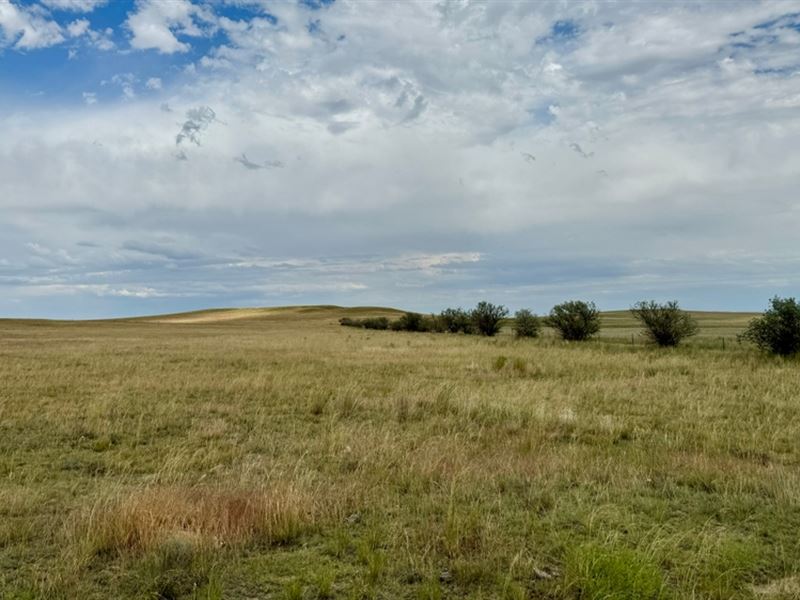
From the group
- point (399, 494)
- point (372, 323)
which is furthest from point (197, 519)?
point (372, 323)

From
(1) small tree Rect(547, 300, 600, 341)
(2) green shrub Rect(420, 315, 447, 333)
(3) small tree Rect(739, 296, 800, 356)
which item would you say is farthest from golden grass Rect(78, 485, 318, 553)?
(2) green shrub Rect(420, 315, 447, 333)

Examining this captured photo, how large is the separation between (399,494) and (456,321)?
6611 centimetres

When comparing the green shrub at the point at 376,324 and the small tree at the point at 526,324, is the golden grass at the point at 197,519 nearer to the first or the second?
the small tree at the point at 526,324

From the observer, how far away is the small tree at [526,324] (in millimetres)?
56156

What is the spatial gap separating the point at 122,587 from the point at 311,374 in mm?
18705

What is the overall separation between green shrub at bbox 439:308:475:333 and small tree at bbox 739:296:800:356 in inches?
1560

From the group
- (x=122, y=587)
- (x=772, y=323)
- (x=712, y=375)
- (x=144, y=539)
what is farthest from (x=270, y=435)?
(x=772, y=323)

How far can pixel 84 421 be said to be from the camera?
45.1 ft

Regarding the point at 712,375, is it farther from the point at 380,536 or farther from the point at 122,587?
the point at 122,587

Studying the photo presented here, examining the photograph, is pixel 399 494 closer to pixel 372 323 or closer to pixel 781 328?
pixel 781 328

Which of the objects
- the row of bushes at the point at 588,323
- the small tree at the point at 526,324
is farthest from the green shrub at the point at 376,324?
the small tree at the point at 526,324

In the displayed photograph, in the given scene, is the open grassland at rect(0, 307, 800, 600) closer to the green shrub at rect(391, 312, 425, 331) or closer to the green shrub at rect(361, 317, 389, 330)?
the green shrub at rect(391, 312, 425, 331)

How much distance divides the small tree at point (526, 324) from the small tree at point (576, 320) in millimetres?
5959

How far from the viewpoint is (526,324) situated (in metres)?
56.6
